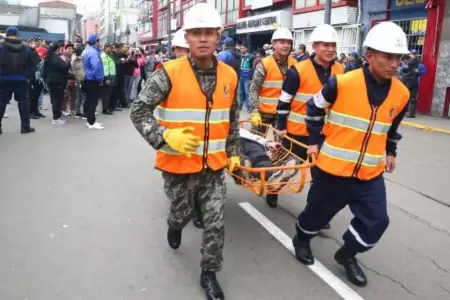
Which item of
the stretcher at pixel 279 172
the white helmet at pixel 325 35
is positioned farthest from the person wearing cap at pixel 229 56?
the white helmet at pixel 325 35

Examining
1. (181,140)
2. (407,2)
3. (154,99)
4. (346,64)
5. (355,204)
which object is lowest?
(355,204)

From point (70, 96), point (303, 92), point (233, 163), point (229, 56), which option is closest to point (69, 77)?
point (70, 96)

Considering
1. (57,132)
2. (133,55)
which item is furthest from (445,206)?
(133,55)

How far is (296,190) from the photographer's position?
14.3 feet

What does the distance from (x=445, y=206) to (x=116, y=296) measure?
4.22 m

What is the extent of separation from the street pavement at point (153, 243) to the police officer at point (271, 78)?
1098 mm

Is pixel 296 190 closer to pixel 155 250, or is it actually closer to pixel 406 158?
pixel 155 250

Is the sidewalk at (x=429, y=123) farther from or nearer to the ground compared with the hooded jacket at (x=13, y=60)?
nearer to the ground

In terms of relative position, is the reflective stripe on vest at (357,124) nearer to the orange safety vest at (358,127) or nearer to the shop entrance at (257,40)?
the orange safety vest at (358,127)

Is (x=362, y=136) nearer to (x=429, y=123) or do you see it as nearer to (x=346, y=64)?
(x=429, y=123)

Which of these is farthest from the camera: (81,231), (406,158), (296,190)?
(406,158)

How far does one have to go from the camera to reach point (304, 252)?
13.5ft

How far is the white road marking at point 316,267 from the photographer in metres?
3.59

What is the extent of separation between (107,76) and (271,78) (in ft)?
24.5
